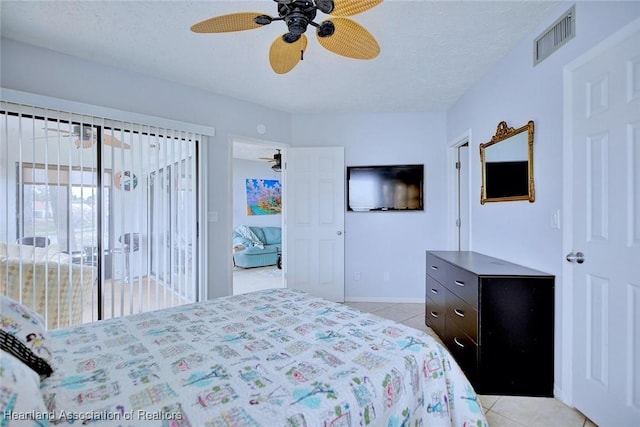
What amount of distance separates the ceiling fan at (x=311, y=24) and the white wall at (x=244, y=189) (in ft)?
16.9

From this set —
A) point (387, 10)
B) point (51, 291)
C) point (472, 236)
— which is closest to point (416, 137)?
point (472, 236)

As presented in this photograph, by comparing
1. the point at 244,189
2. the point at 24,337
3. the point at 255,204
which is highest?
the point at 244,189

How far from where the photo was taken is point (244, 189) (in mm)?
6891

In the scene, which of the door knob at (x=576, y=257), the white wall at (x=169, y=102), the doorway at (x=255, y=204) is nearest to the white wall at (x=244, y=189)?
the doorway at (x=255, y=204)

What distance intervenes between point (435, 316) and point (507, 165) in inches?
58.1

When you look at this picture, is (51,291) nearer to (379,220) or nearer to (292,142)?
(292,142)

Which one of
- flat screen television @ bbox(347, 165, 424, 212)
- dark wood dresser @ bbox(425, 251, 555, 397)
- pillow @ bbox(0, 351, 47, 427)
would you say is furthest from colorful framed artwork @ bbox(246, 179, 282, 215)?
pillow @ bbox(0, 351, 47, 427)

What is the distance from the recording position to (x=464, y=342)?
2.14m

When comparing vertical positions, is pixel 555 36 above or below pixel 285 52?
above

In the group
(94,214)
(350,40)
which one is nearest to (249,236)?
(94,214)

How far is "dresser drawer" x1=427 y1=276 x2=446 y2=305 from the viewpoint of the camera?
2641mm

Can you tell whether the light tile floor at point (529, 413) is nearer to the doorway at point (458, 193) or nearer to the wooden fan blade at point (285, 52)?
the doorway at point (458, 193)

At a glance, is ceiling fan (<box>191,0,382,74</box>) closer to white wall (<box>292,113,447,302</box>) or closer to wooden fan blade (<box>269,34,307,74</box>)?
wooden fan blade (<box>269,34,307,74</box>)

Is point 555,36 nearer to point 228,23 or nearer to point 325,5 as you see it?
point 325,5
